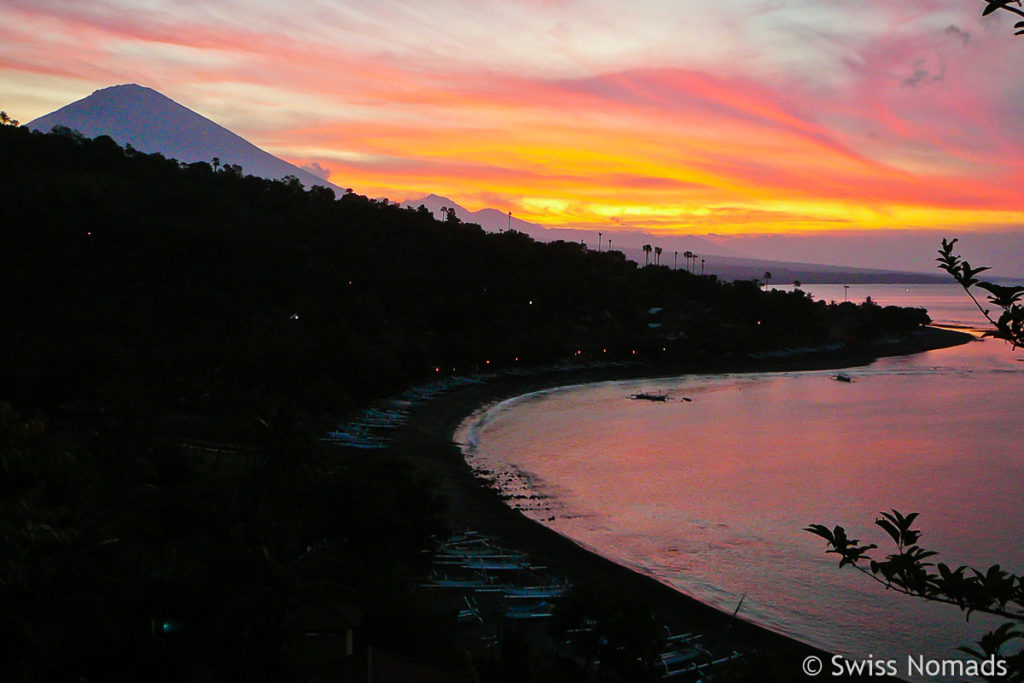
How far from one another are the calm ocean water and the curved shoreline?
0.77m

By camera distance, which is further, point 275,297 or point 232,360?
point 275,297

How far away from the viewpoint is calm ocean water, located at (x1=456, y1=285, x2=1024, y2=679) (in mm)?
15055

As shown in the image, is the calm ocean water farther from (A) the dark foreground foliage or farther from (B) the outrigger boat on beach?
(A) the dark foreground foliage

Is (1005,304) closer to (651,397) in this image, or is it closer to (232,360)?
(232,360)

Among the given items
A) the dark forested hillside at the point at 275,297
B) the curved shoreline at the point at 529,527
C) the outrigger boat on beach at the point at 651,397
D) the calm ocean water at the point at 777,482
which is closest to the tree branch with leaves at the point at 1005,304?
the curved shoreline at the point at 529,527

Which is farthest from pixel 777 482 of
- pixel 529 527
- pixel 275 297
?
pixel 275 297

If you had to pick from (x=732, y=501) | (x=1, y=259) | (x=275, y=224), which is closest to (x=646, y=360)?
(x=275, y=224)

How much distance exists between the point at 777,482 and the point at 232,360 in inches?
738

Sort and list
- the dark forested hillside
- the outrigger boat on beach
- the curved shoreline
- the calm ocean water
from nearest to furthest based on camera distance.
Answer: the curved shoreline → the calm ocean water → the dark forested hillside → the outrigger boat on beach

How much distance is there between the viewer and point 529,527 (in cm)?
1797

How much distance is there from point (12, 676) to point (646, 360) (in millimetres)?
47226

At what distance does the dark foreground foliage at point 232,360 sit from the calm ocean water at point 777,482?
18.5 feet

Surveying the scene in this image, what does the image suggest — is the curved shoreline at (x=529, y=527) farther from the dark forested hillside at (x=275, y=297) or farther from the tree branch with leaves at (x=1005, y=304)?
the tree branch with leaves at (x=1005, y=304)

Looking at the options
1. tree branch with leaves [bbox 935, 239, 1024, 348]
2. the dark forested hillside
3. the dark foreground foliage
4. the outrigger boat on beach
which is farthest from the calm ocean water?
tree branch with leaves [bbox 935, 239, 1024, 348]
